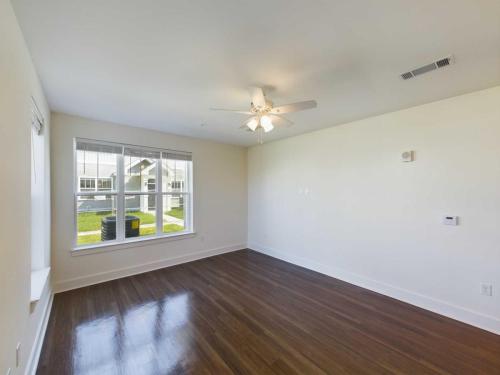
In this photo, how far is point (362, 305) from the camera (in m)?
2.80

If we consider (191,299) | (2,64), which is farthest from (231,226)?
(2,64)

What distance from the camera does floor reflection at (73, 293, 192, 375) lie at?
1827 mm

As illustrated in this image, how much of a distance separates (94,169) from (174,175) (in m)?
1.31

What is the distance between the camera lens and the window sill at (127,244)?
3.26m

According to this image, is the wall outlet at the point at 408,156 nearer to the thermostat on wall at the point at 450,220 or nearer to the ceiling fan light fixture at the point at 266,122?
the thermostat on wall at the point at 450,220

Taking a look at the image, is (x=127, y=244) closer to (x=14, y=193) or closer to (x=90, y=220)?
(x=90, y=220)

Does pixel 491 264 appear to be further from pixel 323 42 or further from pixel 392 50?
pixel 323 42

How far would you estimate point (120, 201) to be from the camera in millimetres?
3668

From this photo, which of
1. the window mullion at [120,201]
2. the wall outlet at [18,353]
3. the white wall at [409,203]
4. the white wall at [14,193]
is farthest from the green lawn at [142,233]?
the white wall at [409,203]

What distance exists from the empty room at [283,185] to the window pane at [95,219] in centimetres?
2

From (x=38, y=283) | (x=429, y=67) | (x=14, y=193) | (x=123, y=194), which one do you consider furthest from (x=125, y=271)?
(x=429, y=67)

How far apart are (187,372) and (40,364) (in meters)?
1.25

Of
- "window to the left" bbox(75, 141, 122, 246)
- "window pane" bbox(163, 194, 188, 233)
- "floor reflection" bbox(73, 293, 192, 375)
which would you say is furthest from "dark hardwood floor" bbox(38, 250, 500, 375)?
"window pane" bbox(163, 194, 188, 233)

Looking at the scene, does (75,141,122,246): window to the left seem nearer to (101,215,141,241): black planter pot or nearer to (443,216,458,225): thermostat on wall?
(101,215,141,241): black planter pot
